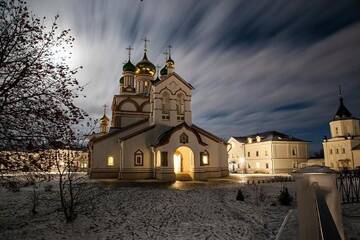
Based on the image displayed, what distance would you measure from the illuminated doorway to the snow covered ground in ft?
38.0

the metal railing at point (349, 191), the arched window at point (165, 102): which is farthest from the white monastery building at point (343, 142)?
the arched window at point (165, 102)

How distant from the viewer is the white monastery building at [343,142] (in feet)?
142

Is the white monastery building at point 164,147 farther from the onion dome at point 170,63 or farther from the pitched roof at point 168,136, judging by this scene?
the onion dome at point 170,63

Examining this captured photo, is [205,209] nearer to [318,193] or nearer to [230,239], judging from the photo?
[230,239]

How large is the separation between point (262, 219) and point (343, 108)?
45.8 metres

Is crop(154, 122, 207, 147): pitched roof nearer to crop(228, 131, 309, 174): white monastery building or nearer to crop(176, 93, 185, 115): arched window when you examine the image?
crop(176, 93, 185, 115): arched window

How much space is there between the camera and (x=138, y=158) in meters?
27.7

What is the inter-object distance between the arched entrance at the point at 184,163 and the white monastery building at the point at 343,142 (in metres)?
30.0

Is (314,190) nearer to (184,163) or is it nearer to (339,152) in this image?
(184,163)

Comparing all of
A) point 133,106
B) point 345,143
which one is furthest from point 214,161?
point 345,143

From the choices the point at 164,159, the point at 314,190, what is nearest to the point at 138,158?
the point at 164,159

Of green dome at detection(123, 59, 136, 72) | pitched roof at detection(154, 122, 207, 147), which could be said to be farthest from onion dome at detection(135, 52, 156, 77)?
pitched roof at detection(154, 122, 207, 147)

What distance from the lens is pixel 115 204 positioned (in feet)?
44.3

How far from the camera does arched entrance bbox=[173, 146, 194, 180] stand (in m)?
27.0
